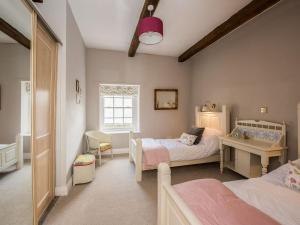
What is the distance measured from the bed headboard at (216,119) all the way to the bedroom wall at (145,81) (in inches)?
32.6

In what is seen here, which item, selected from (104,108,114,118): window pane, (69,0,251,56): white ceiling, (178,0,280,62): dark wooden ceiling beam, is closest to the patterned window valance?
(104,108,114,118): window pane

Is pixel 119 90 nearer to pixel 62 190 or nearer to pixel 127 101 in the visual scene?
pixel 127 101

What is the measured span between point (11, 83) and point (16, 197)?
42.4 inches

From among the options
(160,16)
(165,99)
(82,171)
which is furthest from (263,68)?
(82,171)

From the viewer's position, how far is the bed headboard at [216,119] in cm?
357

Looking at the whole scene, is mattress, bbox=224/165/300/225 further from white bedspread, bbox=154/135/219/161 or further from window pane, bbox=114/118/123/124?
window pane, bbox=114/118/123/124

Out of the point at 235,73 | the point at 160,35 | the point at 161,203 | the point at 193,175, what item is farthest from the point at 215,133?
the point at 161,203

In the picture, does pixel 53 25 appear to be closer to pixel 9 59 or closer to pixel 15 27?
pixel 15 27

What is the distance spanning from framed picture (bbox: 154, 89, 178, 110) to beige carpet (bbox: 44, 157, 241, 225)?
1.99 metres

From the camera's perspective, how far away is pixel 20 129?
158 cm

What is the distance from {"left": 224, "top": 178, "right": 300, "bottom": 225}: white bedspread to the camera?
43.8 inches

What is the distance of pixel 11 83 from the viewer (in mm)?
1470

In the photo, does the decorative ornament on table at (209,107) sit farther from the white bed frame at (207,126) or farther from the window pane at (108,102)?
the window pane at (108,102)

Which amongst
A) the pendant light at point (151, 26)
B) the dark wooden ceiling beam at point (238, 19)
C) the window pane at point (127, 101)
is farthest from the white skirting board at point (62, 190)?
the dark wooden ceiling beam at point (238, 19)
